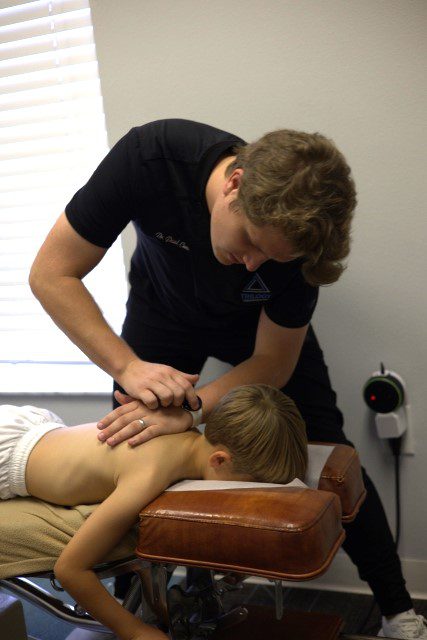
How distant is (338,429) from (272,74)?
994mm

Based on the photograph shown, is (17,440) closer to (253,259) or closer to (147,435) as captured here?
(147,435)

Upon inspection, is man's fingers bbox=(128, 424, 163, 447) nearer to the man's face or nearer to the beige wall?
the man's face

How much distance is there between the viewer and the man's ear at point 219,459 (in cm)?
141

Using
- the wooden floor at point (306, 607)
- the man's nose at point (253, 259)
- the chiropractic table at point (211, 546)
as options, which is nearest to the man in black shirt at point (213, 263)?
the man's nose at point (253, 259)

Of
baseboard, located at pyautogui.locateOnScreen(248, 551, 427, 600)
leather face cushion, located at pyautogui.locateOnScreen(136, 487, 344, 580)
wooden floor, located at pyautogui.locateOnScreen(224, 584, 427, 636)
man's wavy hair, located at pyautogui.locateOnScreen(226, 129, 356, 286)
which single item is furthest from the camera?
baseboard, located at pyautogui.locateOnScreen(248, 551, 427, 600)

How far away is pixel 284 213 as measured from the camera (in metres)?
1.24

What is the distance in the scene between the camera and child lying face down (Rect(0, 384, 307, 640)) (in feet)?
4.30

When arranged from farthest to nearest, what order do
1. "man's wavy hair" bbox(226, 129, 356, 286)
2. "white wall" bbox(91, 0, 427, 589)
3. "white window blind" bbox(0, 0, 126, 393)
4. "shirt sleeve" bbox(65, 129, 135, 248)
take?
"white window blind" bbox(0, 0, 126, 393) → "white wall" bbox(91, 0, 427, 589) → "shirt sleeve" bbox(65, 129, 135, 248) → "man's wavy hair" bbox(226, 129, 356, 286)

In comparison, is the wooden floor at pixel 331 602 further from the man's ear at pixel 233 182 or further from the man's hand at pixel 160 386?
the man's ear at pixel 233 182

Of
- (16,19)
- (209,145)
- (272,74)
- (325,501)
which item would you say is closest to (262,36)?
(272,74)

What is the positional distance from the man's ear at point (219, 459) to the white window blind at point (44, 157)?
115 centimetres

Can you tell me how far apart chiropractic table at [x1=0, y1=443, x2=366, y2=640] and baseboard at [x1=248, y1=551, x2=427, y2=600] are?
2.37ft

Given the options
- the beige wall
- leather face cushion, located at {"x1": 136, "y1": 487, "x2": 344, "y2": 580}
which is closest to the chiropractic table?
leather face cushion, located at {"x1": 136, "y1": 487, "x2": 344, "y2": 580}

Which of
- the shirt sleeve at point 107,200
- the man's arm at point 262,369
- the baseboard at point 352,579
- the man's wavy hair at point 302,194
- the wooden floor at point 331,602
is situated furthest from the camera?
the baseboard at point 352,579
